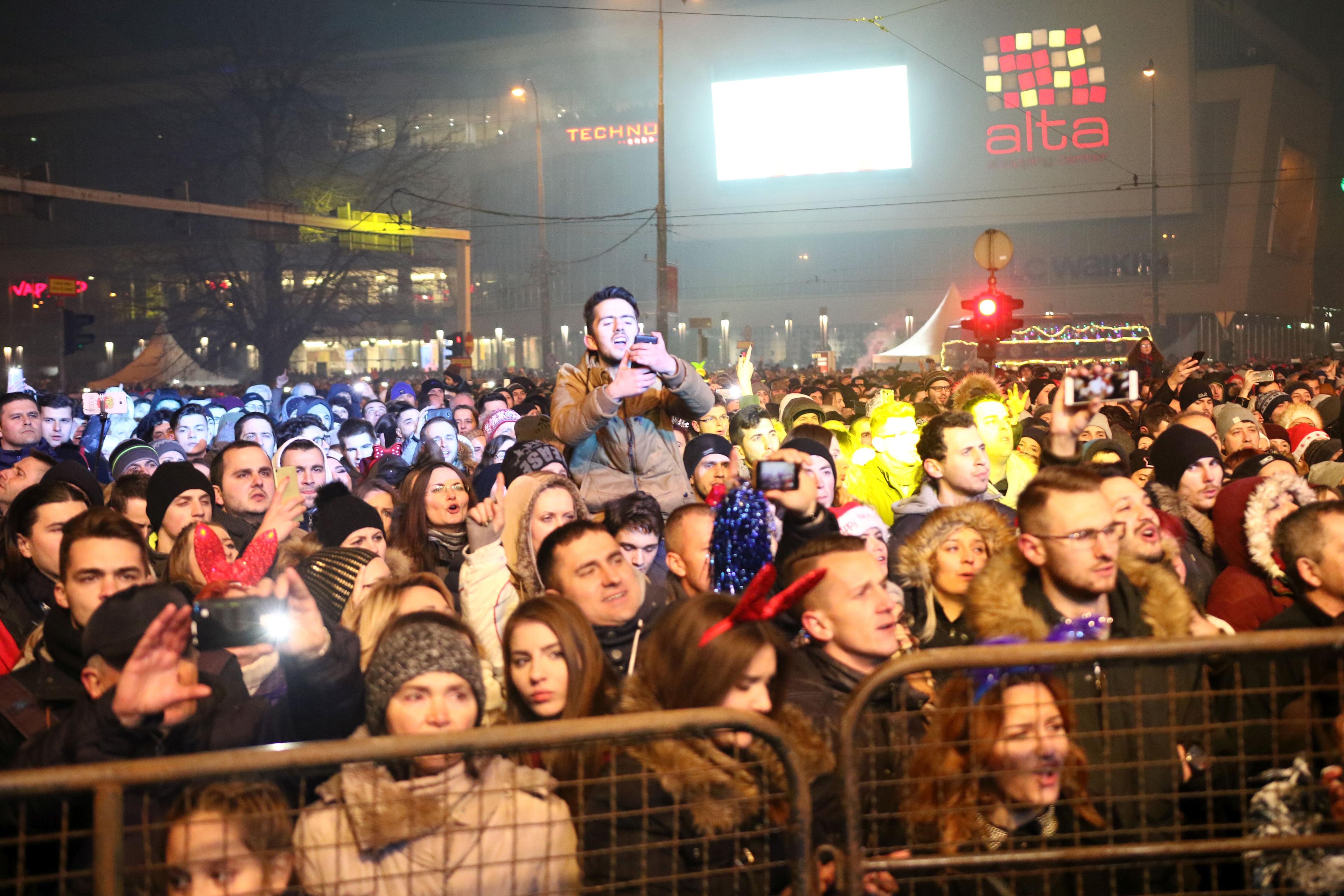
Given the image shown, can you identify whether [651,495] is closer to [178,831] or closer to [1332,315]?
[178,831]

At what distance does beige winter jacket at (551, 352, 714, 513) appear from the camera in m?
6.13

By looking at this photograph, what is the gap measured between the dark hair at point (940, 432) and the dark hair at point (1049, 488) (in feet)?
6.79

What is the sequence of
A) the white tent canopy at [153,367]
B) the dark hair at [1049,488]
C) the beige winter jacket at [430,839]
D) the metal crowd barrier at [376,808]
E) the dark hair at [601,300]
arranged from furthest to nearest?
the white tent canopy at [153,367] → the dark hair at [601,300] → the dark hair at [1049,488] → the beige winter jacket at [430,839] → the metal crowd barrier at [376,808]

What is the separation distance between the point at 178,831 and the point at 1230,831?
2.92 m

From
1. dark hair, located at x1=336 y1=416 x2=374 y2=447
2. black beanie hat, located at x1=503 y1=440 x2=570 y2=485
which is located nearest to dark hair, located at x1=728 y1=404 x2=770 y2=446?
black beanie hat, located at x1=503 y1=440 x2=570 y2=485

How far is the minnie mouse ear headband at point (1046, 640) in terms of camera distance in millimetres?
3363

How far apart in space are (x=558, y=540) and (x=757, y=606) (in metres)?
1.45

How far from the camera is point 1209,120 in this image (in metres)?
61.3

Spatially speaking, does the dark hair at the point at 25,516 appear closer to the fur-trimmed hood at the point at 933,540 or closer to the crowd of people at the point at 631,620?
the crowd of people at the point at 631,620

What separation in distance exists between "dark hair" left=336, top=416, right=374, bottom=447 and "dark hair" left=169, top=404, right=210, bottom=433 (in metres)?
1.21

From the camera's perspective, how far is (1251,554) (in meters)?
5.28

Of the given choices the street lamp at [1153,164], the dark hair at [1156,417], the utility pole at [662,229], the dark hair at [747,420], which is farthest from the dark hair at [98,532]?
Answer: the street lamp at [1153,164]

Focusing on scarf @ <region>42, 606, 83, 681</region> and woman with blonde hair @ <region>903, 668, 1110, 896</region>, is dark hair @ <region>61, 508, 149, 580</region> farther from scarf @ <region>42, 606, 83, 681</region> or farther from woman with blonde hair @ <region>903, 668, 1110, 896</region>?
woman with blonde hair @ <region>903, 668, 1110, 896</region>

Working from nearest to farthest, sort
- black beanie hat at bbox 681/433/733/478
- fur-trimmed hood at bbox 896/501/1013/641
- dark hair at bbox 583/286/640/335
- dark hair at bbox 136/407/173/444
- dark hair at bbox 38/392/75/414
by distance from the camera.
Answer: fur-trimmed hood at bbox 896/501/1013/641
dark hair at bbox 583/286/640/335
black beanie hat at bbox 681/433/733/478
dark hair at bbox 136/407/173/444
dark hair at bbox 38/392/75/414
